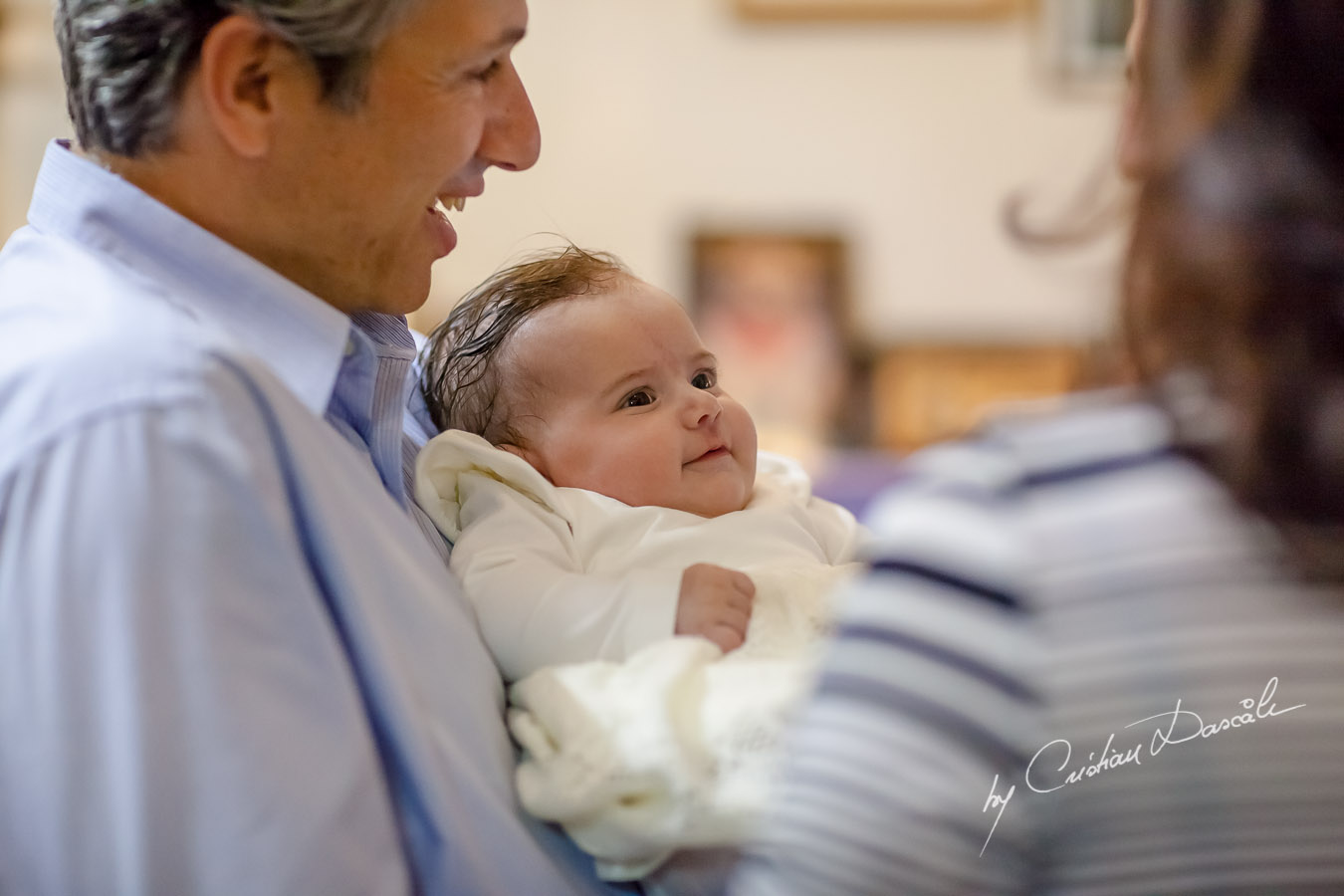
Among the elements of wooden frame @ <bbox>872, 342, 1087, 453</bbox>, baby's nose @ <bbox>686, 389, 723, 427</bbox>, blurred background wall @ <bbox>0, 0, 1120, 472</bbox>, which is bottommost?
wooden frame @ <bbox>872, 342, 1087, 453</bbox>

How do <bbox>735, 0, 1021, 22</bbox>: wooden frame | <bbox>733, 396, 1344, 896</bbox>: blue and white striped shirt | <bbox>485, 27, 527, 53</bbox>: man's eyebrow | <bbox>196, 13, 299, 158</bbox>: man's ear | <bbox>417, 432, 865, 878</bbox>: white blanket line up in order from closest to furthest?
<bbox>733, 396, 1344, 896</bbox>: blue and white striped shirt < <bbox>417, 432, 865, 878</bbox>: white blanket < <bbox>196, 13, 299, 158</bbox>: man's ear < <bbox>485, 27, 527, 53</bbox>: man's eyebrow < <bbox>735, 0, 1021, 22</bbox>: wooden frame

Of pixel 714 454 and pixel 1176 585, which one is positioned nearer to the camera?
pixel 1176 585

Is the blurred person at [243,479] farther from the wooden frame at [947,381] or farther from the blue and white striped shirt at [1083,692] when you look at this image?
the wooden frame at [947,381]

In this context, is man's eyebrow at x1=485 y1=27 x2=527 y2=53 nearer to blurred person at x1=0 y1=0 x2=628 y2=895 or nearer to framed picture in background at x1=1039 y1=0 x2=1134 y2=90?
blurred person at x1=0 y1=0 x2=628 y2=895

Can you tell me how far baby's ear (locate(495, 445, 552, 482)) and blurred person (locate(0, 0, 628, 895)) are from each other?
0.14m

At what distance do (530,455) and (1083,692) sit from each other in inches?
31.6

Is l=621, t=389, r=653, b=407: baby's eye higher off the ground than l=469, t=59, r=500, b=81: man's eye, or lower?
lower

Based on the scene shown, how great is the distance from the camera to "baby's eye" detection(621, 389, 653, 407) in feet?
4.46

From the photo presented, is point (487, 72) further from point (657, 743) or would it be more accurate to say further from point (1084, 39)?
point (1084, 39)

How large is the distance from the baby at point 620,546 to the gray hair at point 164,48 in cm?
39

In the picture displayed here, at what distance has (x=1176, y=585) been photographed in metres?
0.66

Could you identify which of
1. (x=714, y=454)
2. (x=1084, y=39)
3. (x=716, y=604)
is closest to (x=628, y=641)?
(x=716, y=604)

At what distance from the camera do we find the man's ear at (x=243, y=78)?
3.42 ft

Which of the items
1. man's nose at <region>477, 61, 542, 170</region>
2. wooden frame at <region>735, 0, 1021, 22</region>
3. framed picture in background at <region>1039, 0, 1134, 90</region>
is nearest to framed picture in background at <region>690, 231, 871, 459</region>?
wooden frame at <region>735, 0, 1021, 22</region>
